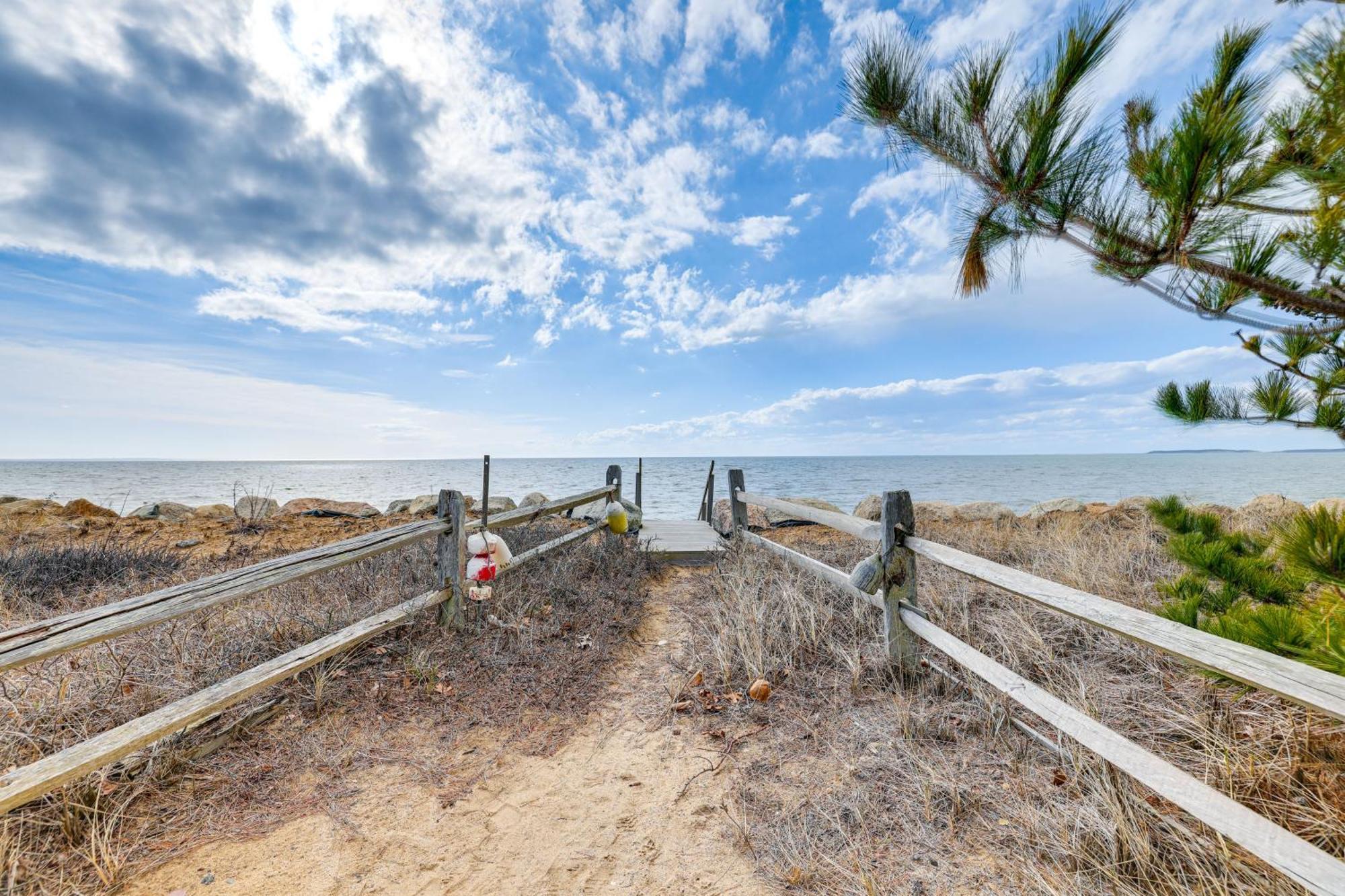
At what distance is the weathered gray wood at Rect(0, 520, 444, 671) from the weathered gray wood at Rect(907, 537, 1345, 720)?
3.61m

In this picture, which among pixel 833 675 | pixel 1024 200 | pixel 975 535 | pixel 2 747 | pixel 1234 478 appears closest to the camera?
pixel 2 747

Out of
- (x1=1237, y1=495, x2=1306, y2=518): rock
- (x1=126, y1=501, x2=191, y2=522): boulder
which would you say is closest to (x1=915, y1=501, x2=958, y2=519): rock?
(x1=1237, y1=495, x2=1306, y2=518): rock

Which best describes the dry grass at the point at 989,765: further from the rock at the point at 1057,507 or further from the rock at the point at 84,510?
the rock at the point at 84,510

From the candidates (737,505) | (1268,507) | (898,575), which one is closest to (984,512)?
(1268,507)

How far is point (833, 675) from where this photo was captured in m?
3.64

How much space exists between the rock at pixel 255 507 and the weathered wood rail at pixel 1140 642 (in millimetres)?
10582

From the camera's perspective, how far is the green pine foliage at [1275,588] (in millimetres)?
1657

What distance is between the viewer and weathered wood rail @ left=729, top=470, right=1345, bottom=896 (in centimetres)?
141

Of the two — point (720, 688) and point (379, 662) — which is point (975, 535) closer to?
point (720, 688)

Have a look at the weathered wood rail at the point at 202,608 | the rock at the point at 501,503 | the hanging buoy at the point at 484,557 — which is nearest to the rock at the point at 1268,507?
the hanging buoy at the point at 484,557

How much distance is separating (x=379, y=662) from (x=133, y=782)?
1.34 meters

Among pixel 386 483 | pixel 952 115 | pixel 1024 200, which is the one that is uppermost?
pixel 952 115

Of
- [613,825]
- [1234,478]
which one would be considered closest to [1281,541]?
[613,825]

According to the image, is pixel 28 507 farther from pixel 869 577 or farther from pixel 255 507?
pixel 869 577
